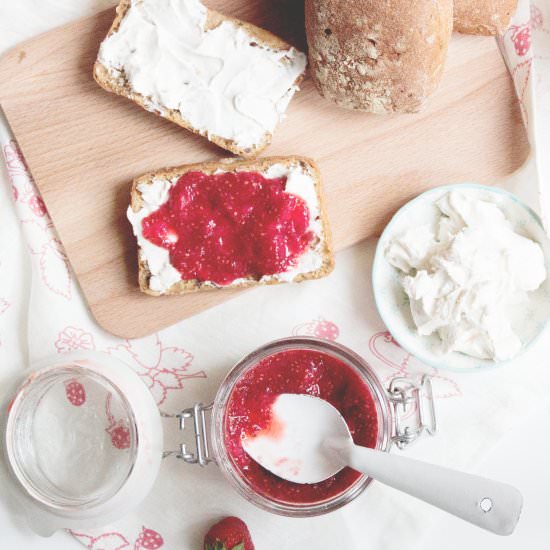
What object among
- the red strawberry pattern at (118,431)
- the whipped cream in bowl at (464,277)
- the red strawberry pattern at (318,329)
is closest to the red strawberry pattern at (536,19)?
the whipped cream in bowl at (464,277)

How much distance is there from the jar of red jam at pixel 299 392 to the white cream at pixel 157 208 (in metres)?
0.27

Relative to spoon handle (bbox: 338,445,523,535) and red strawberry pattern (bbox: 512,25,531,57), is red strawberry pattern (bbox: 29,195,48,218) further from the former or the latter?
red strawberry pattern (bbox: 512,25,531,57)

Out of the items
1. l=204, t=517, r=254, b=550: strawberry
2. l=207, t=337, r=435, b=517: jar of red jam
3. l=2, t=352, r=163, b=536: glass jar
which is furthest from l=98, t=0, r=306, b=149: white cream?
l=204, t=517, r=254, b=550: strawberry

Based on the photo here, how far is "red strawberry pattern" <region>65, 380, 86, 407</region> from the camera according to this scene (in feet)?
7.30

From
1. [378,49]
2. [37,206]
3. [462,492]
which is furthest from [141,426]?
[378,49]

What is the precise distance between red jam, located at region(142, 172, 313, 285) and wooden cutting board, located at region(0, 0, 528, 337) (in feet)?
0.46

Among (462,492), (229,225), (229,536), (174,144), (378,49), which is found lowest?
(229,536)

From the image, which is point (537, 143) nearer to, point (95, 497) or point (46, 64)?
point (46, 64)

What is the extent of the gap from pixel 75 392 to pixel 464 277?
1242 mm

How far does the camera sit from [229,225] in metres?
2.27

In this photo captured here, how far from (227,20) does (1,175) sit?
34.7 inches

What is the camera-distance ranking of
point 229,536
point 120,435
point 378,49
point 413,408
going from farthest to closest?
point 413,408, point 229,536, point 120,435, point 378,49

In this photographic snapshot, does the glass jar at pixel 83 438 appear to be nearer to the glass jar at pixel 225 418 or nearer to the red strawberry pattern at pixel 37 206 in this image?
the glass jar at pixel 225 418

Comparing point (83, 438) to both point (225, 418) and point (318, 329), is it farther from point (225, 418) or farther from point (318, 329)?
point (318, 329)
